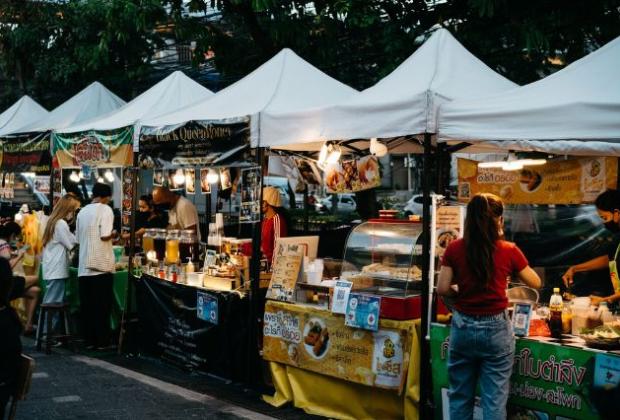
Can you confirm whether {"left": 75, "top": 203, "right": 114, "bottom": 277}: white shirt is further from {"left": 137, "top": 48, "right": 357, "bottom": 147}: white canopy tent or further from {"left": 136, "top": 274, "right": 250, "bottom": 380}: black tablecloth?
{"left": 137, "top": 48, "right": 357, "bottom": 147}: white canopy tent

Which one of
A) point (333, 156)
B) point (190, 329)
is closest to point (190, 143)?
point (333, 156)

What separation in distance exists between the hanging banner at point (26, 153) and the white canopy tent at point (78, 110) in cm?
13

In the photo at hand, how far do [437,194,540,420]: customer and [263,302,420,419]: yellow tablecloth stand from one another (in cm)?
96

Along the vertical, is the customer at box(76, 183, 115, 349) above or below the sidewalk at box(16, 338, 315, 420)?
above

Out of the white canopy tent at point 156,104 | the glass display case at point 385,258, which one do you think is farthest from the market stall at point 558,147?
the white canopy tent at point 156,104

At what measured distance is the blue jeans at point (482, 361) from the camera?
505 cm

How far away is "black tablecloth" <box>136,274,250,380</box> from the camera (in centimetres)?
788

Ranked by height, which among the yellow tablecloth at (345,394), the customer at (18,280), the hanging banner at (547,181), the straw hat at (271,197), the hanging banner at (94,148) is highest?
the hanging banner at (94,148)

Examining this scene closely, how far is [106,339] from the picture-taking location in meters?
9.77

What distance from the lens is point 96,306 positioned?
9.53m

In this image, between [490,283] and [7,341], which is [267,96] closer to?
[490,283]

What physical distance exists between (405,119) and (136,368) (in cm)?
448

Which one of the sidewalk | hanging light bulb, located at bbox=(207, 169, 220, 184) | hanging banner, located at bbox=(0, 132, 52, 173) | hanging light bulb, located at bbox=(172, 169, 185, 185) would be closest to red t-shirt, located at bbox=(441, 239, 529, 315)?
the sidewalk

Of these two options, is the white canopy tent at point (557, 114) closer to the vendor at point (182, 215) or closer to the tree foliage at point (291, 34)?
the tree foliage at point (291, 34)
